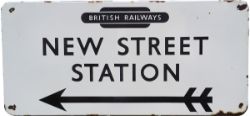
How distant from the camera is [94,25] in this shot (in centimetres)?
108

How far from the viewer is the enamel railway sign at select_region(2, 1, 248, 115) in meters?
1.08

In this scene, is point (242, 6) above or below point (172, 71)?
above

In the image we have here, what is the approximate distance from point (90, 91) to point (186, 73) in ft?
0.81

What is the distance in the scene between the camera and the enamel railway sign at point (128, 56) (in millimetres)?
1079

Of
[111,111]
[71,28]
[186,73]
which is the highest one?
[71,28]

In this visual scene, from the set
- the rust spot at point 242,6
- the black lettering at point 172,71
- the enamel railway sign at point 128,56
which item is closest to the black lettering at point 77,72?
the enamel railway sign at point 128,56

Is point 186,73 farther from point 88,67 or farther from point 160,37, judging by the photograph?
point 88,67

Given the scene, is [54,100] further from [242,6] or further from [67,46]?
[242,6]

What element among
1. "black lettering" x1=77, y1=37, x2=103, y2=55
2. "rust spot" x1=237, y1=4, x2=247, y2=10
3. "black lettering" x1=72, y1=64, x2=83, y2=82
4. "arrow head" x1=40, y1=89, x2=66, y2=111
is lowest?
"arrow head" x1=40, y1=89, x2=66, y2=111

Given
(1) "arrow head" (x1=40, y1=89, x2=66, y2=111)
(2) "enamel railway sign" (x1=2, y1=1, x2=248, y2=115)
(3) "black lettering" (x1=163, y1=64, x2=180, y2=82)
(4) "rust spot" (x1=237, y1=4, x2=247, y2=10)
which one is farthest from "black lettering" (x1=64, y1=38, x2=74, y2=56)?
(4) "rust spot" (x1=237, y1=4, x2=247, y2=10)

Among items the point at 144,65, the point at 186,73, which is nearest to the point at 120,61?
the point at 144,65

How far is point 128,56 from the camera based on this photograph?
109cm

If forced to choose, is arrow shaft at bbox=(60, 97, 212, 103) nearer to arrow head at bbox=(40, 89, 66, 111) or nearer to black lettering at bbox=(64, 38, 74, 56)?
arrow head at bbox=(40, 89, 66, 111)

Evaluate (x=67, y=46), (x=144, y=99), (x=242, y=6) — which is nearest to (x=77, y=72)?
(x=67, y=46)
